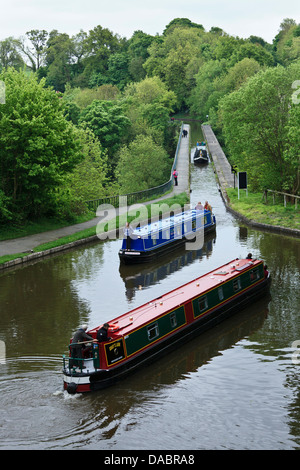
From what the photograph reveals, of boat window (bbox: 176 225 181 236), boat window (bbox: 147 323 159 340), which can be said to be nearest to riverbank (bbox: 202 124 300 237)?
boat window (bbox: 176 225 181 236)

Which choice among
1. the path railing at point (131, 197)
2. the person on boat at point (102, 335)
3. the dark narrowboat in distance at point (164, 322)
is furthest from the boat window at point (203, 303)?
the path railing at point (131, 197)

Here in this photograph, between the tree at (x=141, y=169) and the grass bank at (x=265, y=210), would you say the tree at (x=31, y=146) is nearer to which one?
the grass bank at (x=265, y=210)

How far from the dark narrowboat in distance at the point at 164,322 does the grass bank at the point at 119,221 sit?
1102cm

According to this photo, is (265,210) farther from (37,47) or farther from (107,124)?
(37,47)

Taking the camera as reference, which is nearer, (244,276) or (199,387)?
(199,387)

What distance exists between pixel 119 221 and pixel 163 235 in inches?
267

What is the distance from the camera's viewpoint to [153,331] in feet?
57.9

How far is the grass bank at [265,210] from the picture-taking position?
117 ft

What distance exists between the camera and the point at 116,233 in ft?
115

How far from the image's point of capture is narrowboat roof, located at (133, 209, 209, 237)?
1175 inches
